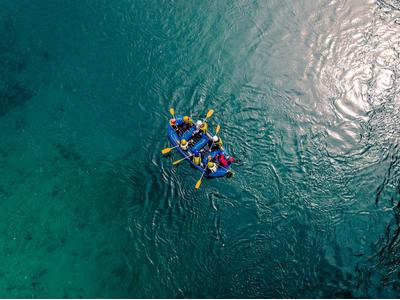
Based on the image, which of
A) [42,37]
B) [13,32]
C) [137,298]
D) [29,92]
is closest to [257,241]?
[137,298]

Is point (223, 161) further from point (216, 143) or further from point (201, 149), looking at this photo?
point (201, 149)

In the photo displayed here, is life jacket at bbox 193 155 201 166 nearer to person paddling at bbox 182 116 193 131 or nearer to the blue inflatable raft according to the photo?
the blue inflatable raft

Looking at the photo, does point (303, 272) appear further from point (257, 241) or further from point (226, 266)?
point (226, 266)

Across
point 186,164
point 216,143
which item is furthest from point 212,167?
point 186,164

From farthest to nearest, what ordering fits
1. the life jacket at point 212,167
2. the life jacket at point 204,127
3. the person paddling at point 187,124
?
1. the person paddling at point 187,124
2. the life jacket at point 204,127
3. the life jacket at point 212,167

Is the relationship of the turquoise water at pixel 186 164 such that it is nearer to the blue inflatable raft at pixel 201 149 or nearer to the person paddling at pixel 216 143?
the blue inflatable raft at pixel 201 149

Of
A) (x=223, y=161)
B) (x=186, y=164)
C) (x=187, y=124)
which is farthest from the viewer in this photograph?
(x=187, y=124)

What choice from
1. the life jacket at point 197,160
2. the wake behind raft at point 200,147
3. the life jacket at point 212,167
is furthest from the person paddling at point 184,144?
the life jacket at point 212,167
